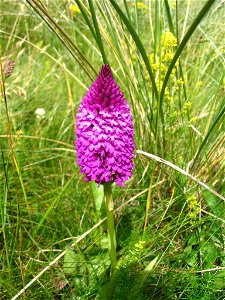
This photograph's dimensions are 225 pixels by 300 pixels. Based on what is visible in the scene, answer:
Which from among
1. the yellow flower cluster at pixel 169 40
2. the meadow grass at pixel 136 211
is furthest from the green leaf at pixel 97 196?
the yellow flower cluster at pixel 169 40

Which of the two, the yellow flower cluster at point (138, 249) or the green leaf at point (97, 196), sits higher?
the green leaf at point (97, 196)

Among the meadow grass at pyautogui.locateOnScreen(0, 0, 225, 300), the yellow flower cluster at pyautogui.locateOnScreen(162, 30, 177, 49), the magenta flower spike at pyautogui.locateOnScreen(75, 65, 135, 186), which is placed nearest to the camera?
the magenta flower spike at pyautogui.locateOnScreen(75, 65, 135, 186)

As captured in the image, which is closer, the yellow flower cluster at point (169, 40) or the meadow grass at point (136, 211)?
the meadow grass at point (136, 211)

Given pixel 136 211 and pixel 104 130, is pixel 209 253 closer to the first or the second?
pixel 136 211

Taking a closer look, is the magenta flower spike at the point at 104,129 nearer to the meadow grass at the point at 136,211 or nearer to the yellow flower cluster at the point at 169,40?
the meadow grass at the point at 136,211

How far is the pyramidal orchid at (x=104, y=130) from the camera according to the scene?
1.10 m

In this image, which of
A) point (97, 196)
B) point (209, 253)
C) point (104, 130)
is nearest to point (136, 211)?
point (97, 196)

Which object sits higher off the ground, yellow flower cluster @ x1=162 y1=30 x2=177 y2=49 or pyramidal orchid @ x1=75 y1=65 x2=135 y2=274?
yellow flower cluster @ x1=162 y1=30 x2=177 y2=49

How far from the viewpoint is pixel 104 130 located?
1098 mm

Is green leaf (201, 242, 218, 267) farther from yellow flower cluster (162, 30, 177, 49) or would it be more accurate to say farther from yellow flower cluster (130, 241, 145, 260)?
yellow flower cluster (162, 30, 177, 49)

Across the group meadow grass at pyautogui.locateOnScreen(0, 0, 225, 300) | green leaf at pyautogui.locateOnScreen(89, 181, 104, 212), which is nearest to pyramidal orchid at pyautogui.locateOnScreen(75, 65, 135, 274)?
meadow grass at pyautogui.locateOnScreen(0, 0, 225, 300)

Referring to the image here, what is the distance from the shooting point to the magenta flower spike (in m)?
1.10

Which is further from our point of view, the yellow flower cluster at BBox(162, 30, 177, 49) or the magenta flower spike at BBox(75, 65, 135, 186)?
the yellow flower cluster at BBox(162, 30, 177, 49)

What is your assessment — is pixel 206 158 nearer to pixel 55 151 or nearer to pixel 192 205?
pixel 192 205
